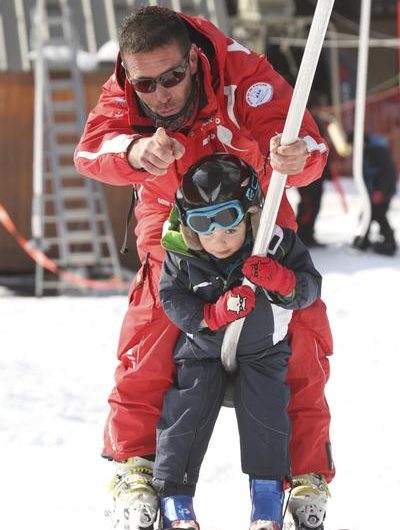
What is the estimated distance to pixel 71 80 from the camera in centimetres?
973

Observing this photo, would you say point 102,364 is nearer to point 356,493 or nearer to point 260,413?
point 356,493

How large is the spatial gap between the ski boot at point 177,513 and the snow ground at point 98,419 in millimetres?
531

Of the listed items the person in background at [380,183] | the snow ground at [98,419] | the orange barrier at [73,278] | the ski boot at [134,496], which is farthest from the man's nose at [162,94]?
the person in background at [380,183]

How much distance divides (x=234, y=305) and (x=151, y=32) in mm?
A: 749

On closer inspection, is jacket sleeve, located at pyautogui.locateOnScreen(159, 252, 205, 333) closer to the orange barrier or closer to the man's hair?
the man's hair

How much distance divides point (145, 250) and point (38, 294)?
6166 mm

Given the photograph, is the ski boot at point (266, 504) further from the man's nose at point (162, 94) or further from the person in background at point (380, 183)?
the person in background at point (380, 183)

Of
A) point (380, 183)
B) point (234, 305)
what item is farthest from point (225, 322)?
point (380, 183)

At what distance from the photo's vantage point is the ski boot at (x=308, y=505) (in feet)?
9.67

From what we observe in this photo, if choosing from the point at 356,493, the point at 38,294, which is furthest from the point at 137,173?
the point at 38,294

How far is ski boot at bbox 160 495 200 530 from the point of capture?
111 inches

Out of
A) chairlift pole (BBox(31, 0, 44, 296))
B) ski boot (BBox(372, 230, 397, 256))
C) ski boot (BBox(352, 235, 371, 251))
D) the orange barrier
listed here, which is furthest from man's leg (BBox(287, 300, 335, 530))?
ski boot (BBox(352, 235, 371, 251))

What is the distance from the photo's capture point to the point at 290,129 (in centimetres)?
254

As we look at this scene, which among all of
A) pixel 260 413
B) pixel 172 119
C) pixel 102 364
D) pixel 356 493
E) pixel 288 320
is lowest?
pixel 102 364
